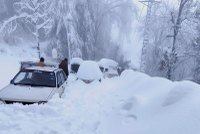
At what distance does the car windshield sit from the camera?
9391 mm

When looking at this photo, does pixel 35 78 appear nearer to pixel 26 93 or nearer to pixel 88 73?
pixel 26 93

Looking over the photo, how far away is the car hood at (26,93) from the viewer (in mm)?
7909

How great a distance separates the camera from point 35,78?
9.65 m

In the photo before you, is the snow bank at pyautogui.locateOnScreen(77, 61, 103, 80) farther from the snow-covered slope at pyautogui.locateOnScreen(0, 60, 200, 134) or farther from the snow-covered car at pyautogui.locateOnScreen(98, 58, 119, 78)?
the snow-covered slope at pyautogui.locateOnScreen(0, 60, 200, 134)

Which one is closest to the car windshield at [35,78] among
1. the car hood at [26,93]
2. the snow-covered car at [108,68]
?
the car hood at [26,93]

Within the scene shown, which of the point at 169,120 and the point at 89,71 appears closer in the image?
the point at 169,120

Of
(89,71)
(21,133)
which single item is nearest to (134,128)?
(21,133)

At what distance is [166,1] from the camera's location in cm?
3061

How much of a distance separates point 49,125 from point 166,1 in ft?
86.2

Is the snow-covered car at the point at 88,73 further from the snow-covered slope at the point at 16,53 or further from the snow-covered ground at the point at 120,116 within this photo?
the snow-covered slope at the point at 16,53

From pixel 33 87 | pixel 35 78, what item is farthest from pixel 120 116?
pixel 35 78

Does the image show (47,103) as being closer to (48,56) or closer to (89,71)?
(89,71)

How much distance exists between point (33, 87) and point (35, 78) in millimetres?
829

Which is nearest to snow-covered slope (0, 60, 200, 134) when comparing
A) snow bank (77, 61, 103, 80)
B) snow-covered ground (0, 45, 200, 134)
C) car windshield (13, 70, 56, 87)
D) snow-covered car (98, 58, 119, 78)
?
snow-covered ground (0, 45, 200, 134)
